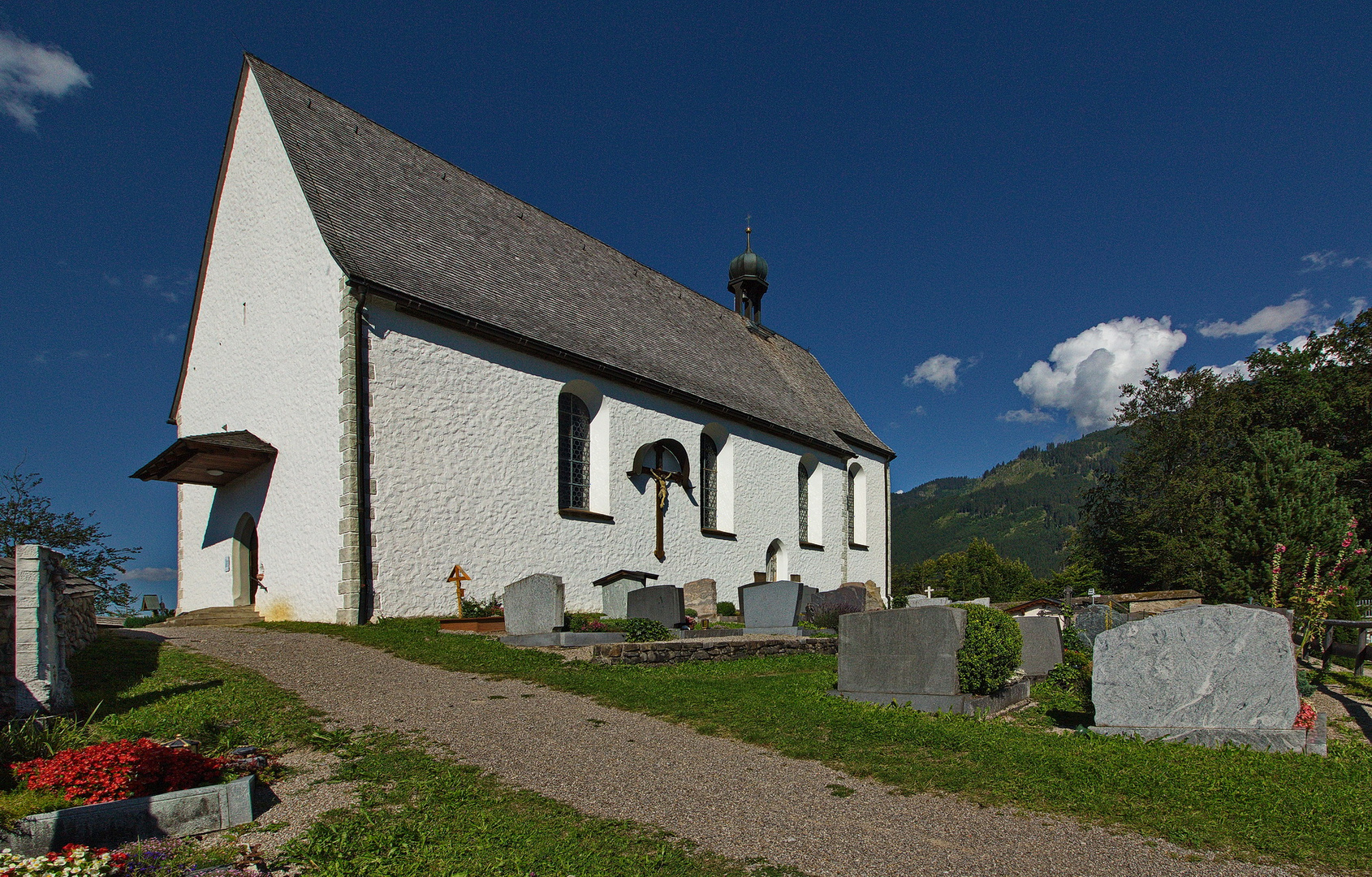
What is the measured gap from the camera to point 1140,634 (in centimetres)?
687

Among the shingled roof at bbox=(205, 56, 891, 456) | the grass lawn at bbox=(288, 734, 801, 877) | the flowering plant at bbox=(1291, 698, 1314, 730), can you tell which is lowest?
the grass lawn at bbox=(288, 734, 801, 877)

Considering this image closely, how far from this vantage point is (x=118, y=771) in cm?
452

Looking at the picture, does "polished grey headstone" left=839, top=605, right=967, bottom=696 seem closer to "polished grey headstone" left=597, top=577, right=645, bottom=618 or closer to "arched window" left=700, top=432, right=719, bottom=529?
"polished grey headstone" left=597, top=577, right=645, bottom=618

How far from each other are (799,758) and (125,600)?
1992 cm

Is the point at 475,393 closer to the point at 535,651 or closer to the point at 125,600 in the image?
the point at 535,651

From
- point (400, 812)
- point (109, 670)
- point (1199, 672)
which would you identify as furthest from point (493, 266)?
point (1199, 672)

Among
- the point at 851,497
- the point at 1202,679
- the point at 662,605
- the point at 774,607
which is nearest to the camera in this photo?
the point at 1202,679

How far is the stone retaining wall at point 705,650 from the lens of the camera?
1048 centimetres

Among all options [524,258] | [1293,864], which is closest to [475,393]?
[524,258]

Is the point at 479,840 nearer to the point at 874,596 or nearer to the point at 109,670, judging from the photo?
the point at 109,670

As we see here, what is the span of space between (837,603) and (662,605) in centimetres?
469

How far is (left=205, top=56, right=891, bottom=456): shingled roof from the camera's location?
594 inches

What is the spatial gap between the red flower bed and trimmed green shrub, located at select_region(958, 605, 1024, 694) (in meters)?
6.43

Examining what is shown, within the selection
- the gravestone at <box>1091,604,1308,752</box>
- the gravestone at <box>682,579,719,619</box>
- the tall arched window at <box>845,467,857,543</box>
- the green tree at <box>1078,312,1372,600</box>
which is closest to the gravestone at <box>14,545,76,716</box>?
the gravestone at <box>1091,604,1308,752</box>
